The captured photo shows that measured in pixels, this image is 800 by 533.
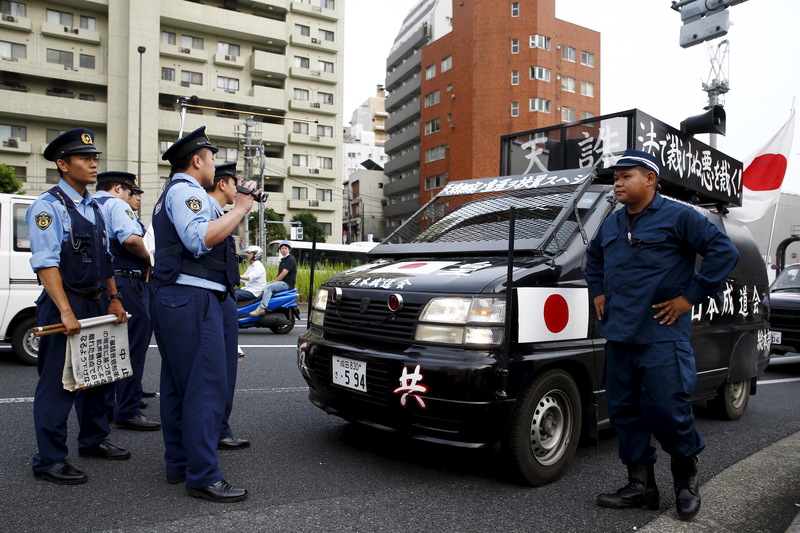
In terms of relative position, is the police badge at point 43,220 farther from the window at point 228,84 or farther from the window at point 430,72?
the window at point 430,72

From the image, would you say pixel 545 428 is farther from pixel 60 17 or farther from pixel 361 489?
pixel 60 17

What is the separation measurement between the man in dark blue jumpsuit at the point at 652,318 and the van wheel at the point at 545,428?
34 centimetres

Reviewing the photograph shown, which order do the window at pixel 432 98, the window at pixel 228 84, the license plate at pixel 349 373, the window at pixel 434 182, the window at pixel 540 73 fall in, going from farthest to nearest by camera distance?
the window at pixel 432 98 → the window at pixel 434 182 → the window at pixel 540 73 → the window at pixel 228 84 → the license plate at pixel 349 373

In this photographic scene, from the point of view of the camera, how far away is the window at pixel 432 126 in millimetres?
61987

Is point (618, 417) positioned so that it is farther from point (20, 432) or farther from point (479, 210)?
point (20, 432)

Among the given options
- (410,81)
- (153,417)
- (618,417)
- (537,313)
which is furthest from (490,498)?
(410,81)

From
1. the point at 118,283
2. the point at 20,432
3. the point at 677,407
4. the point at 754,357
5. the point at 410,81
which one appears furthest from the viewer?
the point at 410,81

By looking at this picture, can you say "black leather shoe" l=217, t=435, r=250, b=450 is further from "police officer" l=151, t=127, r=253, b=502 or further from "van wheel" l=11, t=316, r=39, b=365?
"van wheel" l=11, t=316, r=39, b=365

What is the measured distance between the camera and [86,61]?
154 feet

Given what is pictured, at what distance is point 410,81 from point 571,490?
72656mm

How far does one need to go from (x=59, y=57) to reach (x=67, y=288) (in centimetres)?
5156

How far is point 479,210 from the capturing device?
15.7 feet

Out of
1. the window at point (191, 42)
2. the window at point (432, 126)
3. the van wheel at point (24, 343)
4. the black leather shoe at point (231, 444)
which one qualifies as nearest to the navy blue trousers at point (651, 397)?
the black leather shoe at point (231, 444)

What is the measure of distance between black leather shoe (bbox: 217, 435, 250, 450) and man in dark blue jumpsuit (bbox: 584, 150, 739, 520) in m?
2.34
